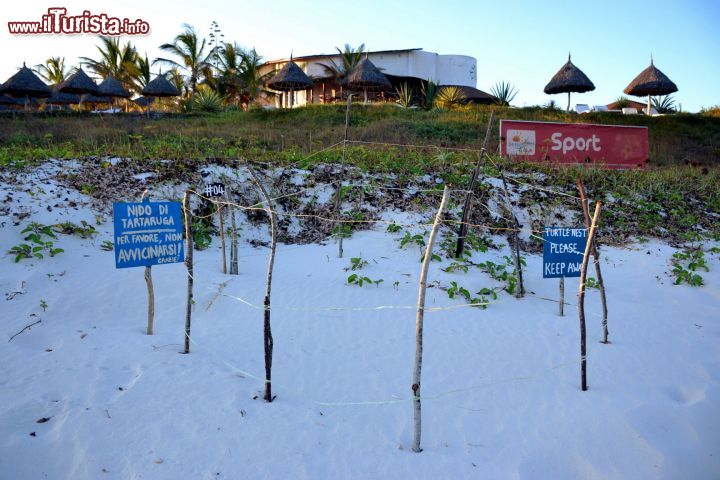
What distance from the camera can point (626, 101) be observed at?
28062 mm

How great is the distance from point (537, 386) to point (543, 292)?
8.10 ft

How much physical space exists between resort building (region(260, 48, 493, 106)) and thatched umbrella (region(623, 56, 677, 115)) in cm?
738

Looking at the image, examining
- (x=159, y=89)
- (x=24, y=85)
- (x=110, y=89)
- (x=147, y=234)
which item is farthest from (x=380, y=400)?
(x=110, y=89)

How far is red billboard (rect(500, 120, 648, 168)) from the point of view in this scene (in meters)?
11.1

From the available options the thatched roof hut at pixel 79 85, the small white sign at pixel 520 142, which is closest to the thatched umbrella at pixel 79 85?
the thatched roof hut at pixel 79 85

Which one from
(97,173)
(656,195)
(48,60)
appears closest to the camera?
(97,173)

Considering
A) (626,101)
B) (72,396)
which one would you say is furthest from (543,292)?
(626,101)

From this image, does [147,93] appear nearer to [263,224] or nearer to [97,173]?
[97,173]

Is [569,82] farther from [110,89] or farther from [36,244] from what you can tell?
[36,244]

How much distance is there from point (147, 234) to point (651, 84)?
2473cm

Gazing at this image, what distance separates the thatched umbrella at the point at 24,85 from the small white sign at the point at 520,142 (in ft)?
60.6

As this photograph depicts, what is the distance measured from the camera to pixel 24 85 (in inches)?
764

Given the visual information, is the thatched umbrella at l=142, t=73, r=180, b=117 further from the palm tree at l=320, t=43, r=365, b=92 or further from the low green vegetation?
the low green vegetation

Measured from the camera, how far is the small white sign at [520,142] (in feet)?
36.4
